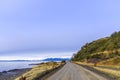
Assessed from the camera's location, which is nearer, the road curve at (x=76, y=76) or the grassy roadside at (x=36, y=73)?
the road curve at (x=76, y=76)

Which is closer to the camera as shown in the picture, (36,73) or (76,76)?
(76,76)

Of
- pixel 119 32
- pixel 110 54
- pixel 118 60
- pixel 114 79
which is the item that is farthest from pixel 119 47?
pixel 114 79

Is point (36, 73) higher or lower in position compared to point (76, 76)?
higher

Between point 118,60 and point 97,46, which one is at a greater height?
point 97,46

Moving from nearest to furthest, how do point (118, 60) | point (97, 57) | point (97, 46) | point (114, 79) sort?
point (114, 79), point (118, 60), point (97, 57), point (97, 46)

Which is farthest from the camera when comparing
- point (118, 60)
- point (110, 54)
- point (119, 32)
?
point (119, 32)

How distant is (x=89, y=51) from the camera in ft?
649

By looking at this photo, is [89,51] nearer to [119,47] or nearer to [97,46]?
[97,46]

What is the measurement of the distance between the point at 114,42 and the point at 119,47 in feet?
33.2

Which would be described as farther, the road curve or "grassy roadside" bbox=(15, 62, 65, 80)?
"grassy roadside" bbox=(15, 62, 65, 80)

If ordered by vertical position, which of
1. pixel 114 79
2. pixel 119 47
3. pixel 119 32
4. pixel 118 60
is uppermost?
pixel 119 32

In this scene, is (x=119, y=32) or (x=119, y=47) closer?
(x=119, y=47)

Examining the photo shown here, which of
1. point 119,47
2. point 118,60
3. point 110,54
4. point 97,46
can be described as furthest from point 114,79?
point 97,46

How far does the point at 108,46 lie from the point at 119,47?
16668mm
